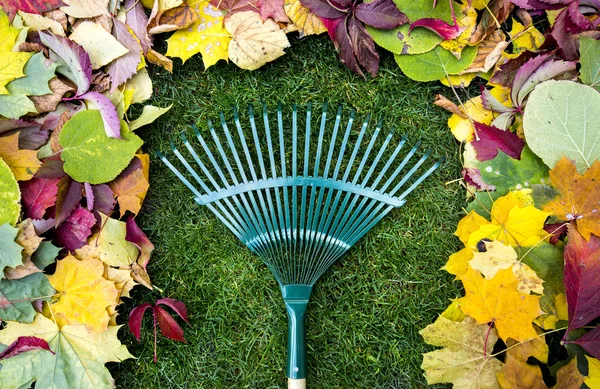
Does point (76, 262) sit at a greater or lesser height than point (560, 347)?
greater

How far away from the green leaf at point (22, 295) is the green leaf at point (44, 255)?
31 mm

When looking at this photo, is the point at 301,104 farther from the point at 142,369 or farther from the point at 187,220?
the point at 142,369

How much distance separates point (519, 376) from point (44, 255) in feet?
4.29

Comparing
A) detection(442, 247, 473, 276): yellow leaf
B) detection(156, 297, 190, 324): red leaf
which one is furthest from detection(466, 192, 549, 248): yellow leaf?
detection(156, 297, 190, 324): red leaf

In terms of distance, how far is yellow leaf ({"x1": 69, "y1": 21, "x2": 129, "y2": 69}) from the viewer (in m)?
1.48

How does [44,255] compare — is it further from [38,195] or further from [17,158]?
[17,158]

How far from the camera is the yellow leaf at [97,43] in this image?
4.87ft

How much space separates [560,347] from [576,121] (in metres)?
0.61

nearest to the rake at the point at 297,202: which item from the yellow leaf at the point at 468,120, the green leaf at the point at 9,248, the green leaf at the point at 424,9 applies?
the yellow leaf at the point at 468,120

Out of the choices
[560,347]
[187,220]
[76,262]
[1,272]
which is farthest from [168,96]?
[560,347]

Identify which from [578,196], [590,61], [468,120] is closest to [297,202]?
[468,120]

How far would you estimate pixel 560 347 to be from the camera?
4.71ft

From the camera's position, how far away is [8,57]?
1.45 metres

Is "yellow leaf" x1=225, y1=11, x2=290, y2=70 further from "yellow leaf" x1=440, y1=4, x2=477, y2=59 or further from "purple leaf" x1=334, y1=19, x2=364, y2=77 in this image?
"yellow leaf" x1=440, y1=4, x2=477, y2=59
